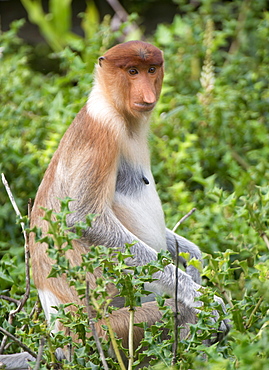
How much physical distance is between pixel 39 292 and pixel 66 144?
Result: 890 millimetres

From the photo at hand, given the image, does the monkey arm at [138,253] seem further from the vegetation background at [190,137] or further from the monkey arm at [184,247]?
the monkey arm at [184,247]

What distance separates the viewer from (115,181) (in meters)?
3.66

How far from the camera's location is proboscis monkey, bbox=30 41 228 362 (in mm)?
3486

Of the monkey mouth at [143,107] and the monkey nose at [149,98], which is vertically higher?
the monkey nose at [149,98]

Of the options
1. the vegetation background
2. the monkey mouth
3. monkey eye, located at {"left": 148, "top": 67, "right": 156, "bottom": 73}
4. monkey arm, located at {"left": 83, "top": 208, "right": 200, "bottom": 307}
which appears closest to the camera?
monkey arm, located at {"left": 83, "top": 208, "right": 200, "bottom": 307}

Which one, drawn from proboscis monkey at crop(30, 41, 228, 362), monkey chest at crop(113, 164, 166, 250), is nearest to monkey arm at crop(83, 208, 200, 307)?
proboscis monkey at crop(30, 41, 228, 362)

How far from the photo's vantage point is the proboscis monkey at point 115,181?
349cm

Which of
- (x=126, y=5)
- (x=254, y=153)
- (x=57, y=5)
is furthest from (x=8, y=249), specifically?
(x=126, y=5)

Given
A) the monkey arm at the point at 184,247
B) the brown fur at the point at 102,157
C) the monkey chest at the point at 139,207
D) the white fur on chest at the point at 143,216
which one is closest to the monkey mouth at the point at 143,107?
the brown fur at the point at 102,157

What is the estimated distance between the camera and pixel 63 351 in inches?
134

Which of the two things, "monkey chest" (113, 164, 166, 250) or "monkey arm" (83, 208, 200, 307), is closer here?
"monkey arm" (83, 208, 200, 307)

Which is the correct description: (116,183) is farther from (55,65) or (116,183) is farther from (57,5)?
(55,65)

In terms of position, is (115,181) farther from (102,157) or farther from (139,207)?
(139,207)

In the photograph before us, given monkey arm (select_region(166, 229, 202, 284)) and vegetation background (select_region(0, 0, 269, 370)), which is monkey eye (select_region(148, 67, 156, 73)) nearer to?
vegetation background (select_region(0, 0, 269, 370))
